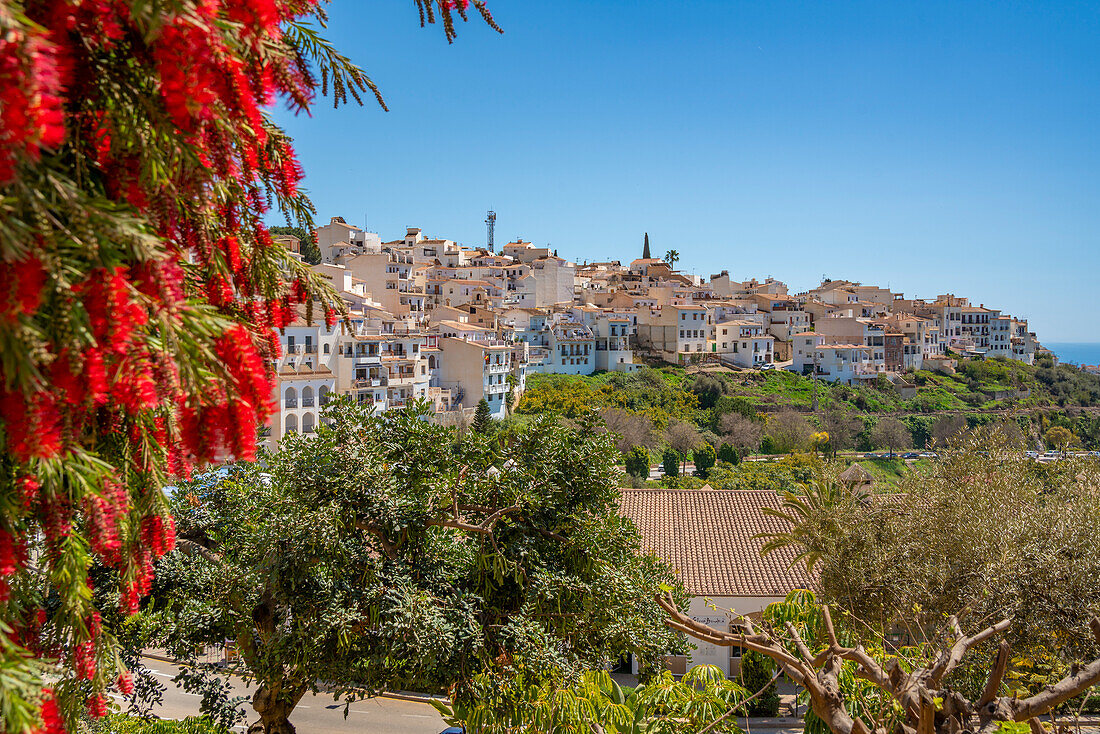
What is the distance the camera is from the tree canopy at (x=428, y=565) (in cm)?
663

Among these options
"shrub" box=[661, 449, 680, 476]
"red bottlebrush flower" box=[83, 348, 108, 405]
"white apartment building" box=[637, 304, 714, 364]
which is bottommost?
"shrub" box=[661, 449, 680, 476]

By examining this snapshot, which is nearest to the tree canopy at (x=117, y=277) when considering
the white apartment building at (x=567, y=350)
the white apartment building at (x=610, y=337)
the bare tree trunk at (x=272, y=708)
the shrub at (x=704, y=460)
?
the bare tree trunk at (x=272, y=708)

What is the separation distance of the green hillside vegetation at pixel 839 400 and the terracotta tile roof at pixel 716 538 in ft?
103

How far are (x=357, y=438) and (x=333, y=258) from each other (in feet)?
225

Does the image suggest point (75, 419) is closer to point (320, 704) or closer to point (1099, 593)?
point (1099, 593)

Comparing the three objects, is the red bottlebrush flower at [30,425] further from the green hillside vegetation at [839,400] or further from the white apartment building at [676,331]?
the white apartment building at [676,331]

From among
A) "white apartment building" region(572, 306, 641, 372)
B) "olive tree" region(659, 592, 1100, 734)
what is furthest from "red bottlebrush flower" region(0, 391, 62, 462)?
"white apartment building" region(572, 306, 641, 372)

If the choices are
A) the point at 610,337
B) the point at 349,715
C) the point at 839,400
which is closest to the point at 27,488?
the point at 349,715

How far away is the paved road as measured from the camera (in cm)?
1583

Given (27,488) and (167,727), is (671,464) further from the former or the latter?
(27,488)

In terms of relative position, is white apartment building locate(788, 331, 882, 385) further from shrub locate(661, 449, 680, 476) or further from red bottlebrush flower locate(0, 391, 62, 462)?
red bottlebrush flower locate(0, 391, 62, 462)

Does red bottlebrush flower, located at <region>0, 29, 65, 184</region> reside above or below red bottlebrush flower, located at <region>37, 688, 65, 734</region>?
above

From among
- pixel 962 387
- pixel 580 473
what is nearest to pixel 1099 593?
pixel 580 473

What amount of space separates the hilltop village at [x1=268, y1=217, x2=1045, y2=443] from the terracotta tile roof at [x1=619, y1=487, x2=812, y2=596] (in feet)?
84.0
